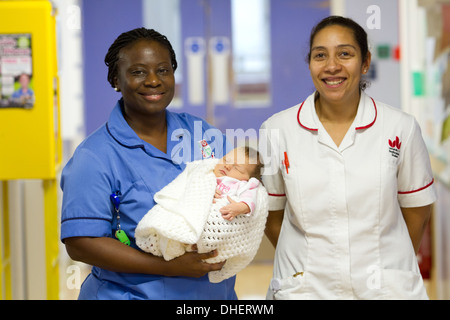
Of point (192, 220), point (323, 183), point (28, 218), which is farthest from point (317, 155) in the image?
point (28, 218)

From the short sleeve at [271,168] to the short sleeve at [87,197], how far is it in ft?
1.42

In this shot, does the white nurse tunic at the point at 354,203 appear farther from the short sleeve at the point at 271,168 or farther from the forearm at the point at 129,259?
the forearm at the point at 129,259

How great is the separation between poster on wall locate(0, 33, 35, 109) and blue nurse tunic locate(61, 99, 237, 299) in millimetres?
941

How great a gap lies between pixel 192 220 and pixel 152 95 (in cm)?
33

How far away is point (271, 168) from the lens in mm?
1744

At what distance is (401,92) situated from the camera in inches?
157

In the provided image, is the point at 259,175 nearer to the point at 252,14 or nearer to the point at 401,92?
the point at 401,92

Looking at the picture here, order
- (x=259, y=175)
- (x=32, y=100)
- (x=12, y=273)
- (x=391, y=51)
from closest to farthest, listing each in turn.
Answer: (x=259, y=175) < (x=32, y=100) < (x=12, y=273) < (x=391, y=51)

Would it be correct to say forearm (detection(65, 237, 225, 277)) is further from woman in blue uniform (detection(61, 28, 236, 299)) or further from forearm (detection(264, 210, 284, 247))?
forearm (detection(264, 210, 284, 247))

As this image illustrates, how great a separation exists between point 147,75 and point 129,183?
27 cm

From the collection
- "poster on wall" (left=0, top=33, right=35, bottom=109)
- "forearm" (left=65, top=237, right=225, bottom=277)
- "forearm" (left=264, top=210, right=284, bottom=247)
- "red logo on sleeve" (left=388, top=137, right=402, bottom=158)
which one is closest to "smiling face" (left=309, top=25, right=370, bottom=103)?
"red logo on sleeve" (left=388, top=137, right=402, bottom=158)

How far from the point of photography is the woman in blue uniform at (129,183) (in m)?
1.57

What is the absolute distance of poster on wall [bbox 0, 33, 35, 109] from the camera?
8.16ft

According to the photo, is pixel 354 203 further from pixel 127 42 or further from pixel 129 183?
pixel 127 42
